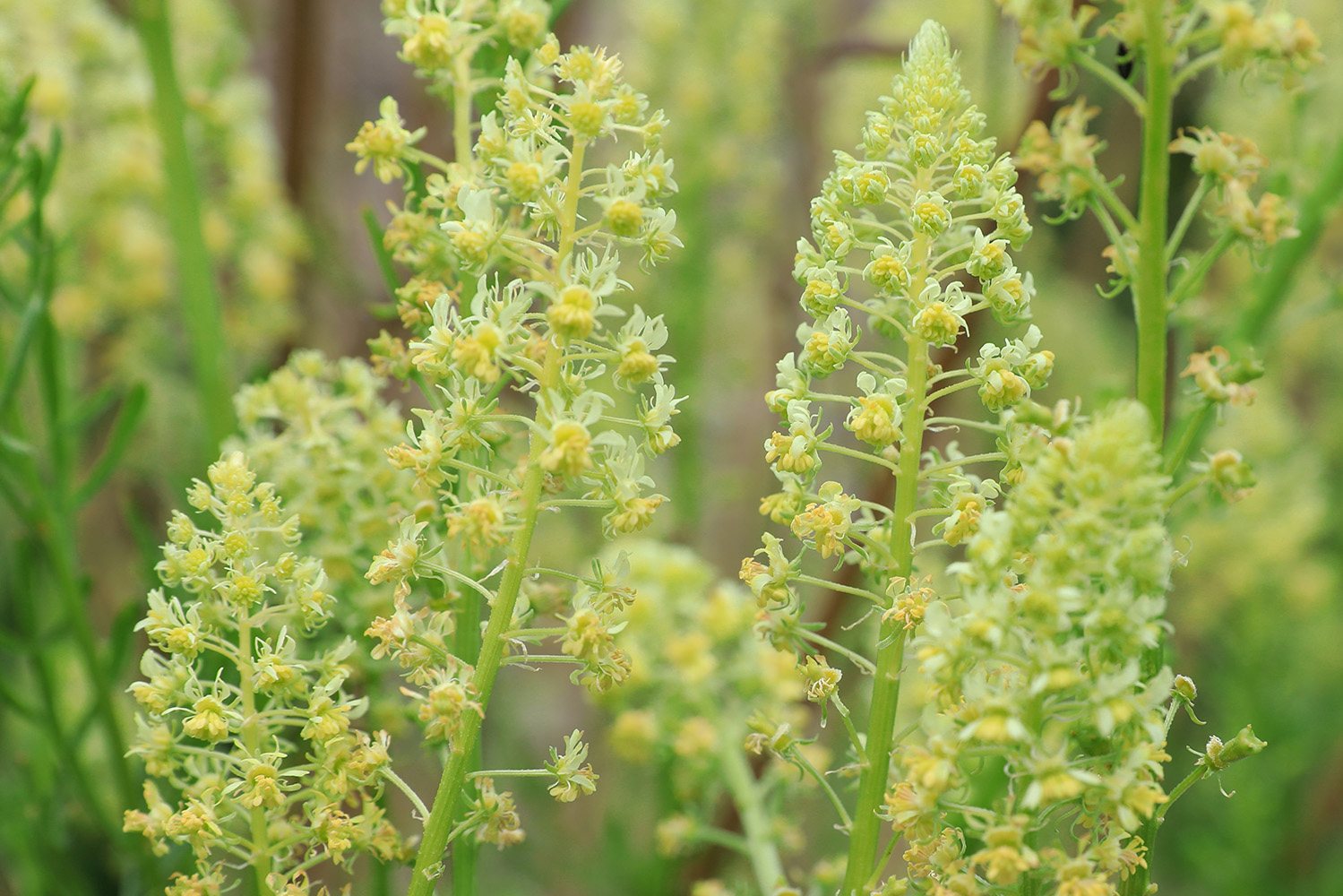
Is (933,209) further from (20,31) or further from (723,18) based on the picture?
(723,18)

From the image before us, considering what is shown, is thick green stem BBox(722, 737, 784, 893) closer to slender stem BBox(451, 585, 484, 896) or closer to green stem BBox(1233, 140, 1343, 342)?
slender stem BBox(451, 585, 484, 896)

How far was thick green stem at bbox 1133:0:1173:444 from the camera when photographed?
0.39 metres

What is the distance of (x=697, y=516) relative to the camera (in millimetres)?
1191

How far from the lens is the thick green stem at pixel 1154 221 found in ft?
1.27

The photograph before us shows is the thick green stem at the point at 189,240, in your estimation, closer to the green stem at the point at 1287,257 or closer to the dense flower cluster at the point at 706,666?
the dense flower cluster at the point at 706,666

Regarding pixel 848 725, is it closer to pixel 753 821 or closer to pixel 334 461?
pixel 753 821

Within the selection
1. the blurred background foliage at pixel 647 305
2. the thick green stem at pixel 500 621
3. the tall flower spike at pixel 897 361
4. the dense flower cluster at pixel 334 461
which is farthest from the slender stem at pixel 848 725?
the blurred background foliage at pixel 647 305

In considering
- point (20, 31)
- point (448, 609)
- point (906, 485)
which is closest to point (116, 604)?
point (20, 31)

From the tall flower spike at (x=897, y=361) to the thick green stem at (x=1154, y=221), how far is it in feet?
0.10

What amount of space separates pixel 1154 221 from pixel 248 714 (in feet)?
1.08

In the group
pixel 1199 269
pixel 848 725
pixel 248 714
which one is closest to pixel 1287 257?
pixel 1199 269

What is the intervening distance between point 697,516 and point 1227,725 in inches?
18.5

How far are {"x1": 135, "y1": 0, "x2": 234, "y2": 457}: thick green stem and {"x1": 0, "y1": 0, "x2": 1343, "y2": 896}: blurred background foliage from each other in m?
0.04

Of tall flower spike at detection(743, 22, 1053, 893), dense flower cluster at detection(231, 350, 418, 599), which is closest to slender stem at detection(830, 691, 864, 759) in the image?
tall flower spike at detection(743, 22, 1053, 893)
